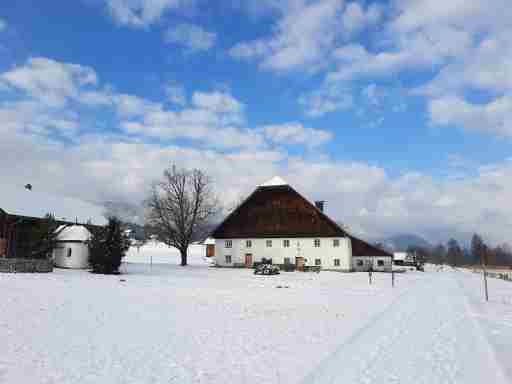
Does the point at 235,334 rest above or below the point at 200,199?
below

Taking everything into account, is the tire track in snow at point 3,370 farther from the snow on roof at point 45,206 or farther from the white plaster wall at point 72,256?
the snow on roof at point 45,206

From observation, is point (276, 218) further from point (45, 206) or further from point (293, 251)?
point (45, 206)

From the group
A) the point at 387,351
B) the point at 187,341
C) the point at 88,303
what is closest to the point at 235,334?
the point at 187,341

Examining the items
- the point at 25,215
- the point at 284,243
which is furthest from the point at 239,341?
the point at 284,243

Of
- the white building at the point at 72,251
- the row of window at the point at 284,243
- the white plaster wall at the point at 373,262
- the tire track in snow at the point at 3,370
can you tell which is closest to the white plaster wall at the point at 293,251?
the row of window at the point at 284,243

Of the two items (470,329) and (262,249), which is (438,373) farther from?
(262,249)

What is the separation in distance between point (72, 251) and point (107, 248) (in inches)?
213

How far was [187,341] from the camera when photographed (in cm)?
1037

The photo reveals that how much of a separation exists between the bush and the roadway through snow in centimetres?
2298

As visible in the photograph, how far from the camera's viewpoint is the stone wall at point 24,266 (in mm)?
26484

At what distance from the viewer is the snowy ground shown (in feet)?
25.3

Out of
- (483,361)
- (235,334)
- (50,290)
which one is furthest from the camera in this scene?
(50,290)

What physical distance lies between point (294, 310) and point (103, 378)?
33.2 ft

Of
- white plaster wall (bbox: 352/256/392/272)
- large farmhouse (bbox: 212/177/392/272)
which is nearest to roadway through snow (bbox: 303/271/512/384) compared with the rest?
large farmhouse (bbox: 212/177/392/272)
